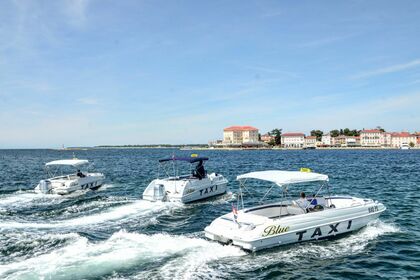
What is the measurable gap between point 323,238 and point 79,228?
11.4 m

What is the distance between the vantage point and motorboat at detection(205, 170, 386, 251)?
13648 millimetres

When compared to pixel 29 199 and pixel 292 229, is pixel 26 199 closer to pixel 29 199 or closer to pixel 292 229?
pixel 29 199

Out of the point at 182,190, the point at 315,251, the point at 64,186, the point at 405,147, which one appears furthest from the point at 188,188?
the point at 405,147

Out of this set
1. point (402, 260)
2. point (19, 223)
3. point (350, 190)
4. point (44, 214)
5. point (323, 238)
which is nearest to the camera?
point (402, 260)

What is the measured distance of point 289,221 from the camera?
14344 mm

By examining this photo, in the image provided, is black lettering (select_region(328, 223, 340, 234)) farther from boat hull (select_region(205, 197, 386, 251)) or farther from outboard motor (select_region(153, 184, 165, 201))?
outboard motor (select_region(153, 184, 165, 201))

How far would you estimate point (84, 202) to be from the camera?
25.4 m

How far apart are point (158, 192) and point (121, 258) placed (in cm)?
1180

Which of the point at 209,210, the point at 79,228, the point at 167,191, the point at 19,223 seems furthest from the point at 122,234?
the point at 167,191

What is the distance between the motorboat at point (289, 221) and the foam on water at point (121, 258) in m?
0.61

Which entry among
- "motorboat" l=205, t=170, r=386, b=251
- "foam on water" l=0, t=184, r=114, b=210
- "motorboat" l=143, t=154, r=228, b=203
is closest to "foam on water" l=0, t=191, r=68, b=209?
"foam on water" l=0, t=184, r=114, b=210

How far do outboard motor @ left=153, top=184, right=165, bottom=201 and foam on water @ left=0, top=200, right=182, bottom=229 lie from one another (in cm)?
40

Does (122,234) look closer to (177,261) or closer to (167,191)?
(177,261)

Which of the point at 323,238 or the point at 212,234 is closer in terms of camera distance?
the point at 212,234
